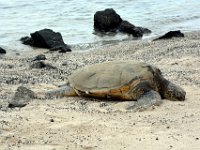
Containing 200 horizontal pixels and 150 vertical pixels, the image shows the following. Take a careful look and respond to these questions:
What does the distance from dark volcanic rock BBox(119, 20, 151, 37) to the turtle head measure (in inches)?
366

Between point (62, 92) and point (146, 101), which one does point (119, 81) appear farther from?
point (62, 92)

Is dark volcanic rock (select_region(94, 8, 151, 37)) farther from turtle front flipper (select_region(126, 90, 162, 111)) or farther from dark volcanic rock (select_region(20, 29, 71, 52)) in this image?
turtle front flipper (select_region(126, 90, 162, 111))

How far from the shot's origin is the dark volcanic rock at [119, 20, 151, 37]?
15695 millimetres

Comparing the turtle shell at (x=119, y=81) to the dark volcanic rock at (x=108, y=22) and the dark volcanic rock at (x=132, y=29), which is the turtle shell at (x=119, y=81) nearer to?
the dark volcanic rock at (x=132, y=29)

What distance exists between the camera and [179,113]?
5594 mm

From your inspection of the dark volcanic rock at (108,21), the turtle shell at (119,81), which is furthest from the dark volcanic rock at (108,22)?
the turtle shell at (119,81)

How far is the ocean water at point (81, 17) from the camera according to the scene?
15.7 m

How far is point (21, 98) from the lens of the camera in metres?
6.18

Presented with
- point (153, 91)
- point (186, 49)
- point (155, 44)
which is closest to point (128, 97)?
point (153, 91)

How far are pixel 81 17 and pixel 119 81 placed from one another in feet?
45.0

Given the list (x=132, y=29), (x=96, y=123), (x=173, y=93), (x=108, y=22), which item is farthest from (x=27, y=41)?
(x=96, y=123)

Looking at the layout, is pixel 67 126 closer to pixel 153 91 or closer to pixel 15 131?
pixel 15 131

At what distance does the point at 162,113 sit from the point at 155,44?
7.12 m

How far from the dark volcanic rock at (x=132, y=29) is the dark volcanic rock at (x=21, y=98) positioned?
31.4ft
